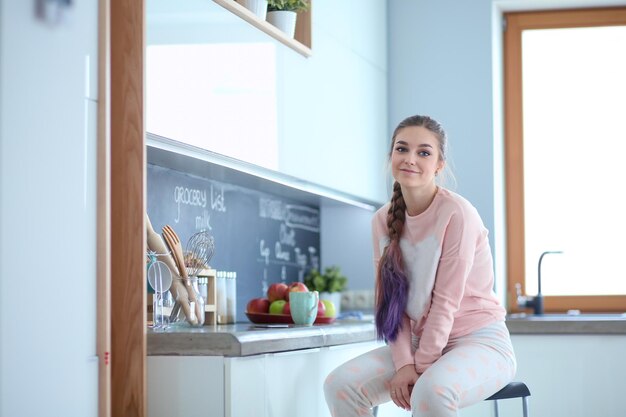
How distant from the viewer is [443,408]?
7.79 ft

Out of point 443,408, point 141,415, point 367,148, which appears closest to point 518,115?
point 367,148

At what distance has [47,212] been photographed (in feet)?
6.64

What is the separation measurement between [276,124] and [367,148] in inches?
38.6

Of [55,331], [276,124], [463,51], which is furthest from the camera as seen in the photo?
[463,51]

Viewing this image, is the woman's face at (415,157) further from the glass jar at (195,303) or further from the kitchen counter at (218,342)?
the glass jar at (195,303)

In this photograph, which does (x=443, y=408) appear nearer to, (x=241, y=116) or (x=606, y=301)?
(x=241, y=116)

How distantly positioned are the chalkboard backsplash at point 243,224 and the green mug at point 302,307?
0.46m

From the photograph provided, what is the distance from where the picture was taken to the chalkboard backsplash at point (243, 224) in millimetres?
3275

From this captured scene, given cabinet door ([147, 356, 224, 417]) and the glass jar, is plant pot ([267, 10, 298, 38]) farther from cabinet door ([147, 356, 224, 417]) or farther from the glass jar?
cabinet door ([147, 356, 224, 417])

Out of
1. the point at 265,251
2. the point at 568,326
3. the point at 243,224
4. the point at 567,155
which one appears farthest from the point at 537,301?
the point at 243,224

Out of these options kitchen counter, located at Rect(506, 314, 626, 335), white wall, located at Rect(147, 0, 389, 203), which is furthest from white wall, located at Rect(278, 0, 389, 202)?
kitchen counter, located at Rect(506, 314, 626, 335)

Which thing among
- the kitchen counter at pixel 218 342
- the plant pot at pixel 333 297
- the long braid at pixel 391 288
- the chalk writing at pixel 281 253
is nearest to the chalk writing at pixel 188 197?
the chalk writing at pixel 281 253

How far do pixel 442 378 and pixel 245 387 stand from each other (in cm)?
46

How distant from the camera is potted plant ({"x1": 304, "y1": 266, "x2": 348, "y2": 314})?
4312 mm
